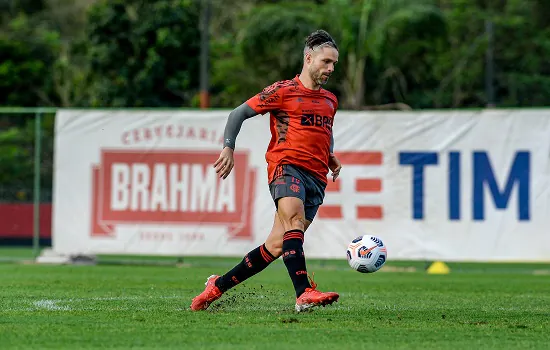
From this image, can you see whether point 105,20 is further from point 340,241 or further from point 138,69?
point 340,241

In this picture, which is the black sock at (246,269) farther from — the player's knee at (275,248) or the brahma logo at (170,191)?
the brahma logo at (170,191)

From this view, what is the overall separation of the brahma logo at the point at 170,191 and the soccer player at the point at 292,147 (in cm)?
808

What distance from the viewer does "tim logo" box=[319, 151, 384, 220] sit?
16406 millimetres

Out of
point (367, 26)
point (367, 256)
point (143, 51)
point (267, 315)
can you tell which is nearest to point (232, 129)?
point (267, 315)

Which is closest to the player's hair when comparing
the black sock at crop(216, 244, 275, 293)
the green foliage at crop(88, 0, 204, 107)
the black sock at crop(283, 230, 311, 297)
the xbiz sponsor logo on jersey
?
the xbiz sponsor logo on jersey

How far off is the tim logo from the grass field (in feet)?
8.04

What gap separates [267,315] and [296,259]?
0.45m

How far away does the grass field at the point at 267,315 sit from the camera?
658 centimetres

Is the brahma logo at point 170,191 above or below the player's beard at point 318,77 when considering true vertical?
below

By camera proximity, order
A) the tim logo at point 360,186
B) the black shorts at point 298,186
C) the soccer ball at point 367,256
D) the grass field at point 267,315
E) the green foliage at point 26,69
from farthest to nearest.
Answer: the green foliage at point 26,69, the tim logo at point 360,186, the soccer ball at point 367,256, the black shorts at point 298,186, the grass field at point 267,315

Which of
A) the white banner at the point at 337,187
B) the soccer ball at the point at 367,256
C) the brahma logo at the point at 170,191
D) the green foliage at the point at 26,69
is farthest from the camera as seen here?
the green foliage at the point at 26,69

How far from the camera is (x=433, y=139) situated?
16391 millimetres

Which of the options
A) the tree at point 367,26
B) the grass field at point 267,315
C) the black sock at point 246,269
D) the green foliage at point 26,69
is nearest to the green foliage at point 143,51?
the green foliage at point 26,69

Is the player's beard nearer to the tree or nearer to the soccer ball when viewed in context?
the soccer ball
